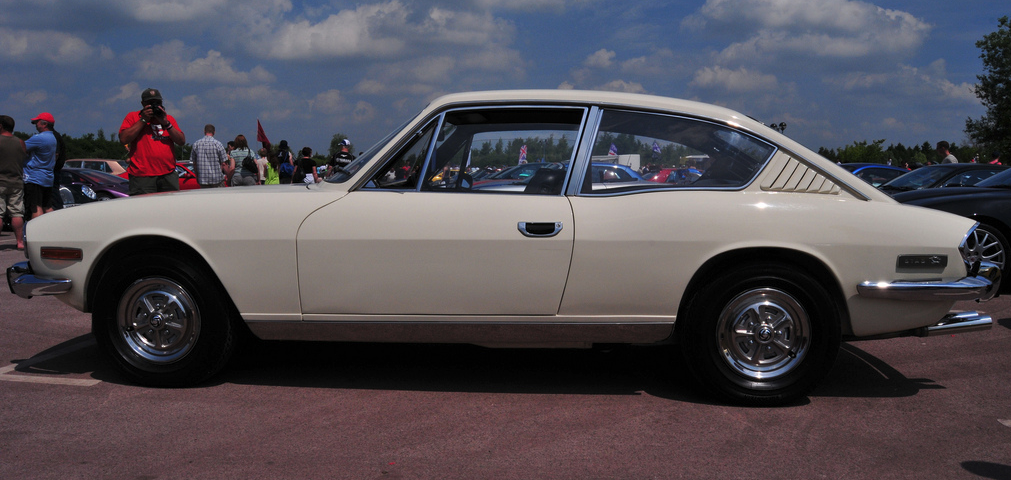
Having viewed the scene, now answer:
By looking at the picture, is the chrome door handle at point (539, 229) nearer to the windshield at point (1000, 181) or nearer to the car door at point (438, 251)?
the car door at point (438, 251)

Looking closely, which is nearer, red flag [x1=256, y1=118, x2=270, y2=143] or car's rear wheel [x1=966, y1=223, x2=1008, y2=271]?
car's rear wheel [x1=966, y1=223, x2=1008, y2=271]

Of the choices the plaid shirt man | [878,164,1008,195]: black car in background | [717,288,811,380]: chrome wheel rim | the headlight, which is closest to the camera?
[717,288,811,380]: chrome wheel rim

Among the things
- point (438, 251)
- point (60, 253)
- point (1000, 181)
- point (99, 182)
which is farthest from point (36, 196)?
point (1000, 181)

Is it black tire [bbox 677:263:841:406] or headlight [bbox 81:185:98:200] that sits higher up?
headlight [bbox 81:185:98:200]

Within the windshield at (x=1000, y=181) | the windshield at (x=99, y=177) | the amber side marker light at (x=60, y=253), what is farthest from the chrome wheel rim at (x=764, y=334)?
the windshield at (x=99, y=177)

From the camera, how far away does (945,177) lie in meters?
→ 10.6

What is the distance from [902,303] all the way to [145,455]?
137 inches

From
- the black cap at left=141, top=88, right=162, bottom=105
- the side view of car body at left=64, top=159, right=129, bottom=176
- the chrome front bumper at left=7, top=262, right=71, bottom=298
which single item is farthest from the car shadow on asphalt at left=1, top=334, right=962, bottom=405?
the side view of car body at left=64, top=159, right=129, bottom=176

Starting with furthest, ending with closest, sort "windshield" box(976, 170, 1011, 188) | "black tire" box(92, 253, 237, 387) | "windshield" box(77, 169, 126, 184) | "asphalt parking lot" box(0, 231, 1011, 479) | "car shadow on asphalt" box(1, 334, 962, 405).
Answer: "windshield" box(77, 169, 126, 184), "windshield" box(976, 170, 1011, 188), "car shadow on asphalt" box(1, 334, 962, 405), "black tire" box(92, 253, 237, 387), "asphalt parking lot" box(0, 231, 1011, 479)

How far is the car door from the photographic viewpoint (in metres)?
3.47

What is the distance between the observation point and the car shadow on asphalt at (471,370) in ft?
12.7

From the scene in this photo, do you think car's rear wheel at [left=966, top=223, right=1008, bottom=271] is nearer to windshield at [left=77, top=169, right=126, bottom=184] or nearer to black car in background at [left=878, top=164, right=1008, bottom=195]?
black car in background at [left=878, top=164, right=1008, bottom=195]

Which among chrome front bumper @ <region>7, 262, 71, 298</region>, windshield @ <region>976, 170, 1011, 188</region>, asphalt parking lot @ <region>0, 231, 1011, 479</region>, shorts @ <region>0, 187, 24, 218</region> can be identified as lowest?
asphalt parking lot @ <region>0, 231, 1011, 479</region>

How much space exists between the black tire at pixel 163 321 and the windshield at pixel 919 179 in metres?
10.1
